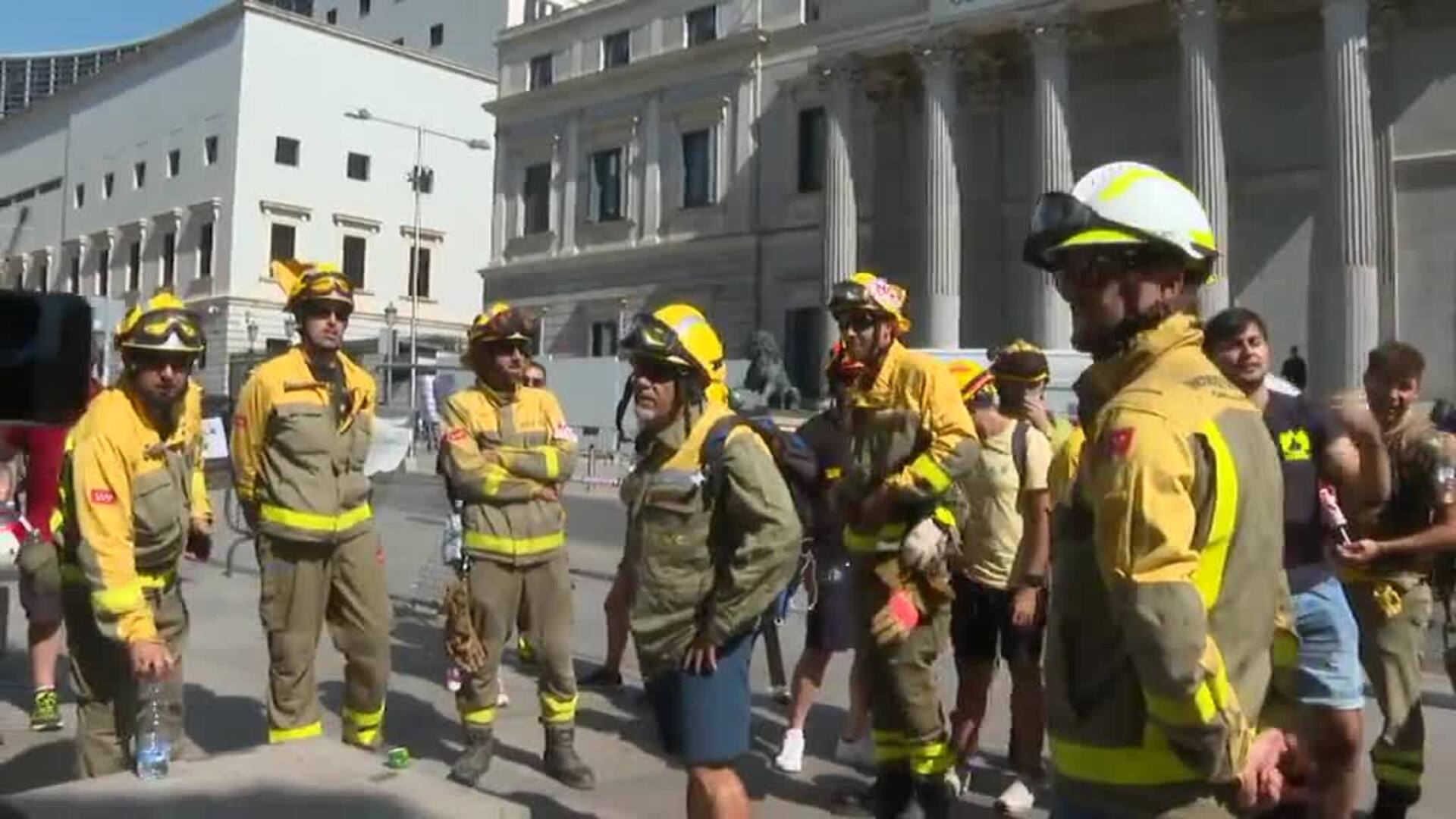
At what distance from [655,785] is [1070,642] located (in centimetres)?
371

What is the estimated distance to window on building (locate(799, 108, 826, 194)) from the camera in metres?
37.6

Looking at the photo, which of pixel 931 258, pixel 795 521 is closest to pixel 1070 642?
pixel 795 521

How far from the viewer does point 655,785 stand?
588 cm

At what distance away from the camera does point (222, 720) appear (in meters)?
6.86

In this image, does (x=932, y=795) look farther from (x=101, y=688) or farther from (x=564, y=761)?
(x=101, y=688)

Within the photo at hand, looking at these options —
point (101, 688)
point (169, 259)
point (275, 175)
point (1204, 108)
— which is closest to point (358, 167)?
point (275, 175)

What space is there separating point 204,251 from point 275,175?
4784 mm

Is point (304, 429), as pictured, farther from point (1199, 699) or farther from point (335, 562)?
point (1199, 699)

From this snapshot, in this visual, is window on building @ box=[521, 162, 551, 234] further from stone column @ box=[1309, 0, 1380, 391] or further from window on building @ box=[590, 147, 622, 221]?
stone column @ box=[1309, 0, 1380, 391]

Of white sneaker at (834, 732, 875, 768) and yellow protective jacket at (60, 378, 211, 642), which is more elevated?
yellow protective jacket at (60, 378, 211, 642)

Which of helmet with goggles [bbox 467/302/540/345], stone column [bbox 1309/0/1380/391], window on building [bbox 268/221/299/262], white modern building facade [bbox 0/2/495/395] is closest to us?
helmet with goggles [bbox 467/302/540/345]

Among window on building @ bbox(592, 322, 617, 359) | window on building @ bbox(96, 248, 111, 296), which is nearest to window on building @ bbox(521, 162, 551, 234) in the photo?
window on building @ bbox(592, 322, 617, 359)

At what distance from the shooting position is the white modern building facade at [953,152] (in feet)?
88.8

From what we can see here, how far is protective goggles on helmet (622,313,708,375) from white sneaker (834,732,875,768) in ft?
8.98
